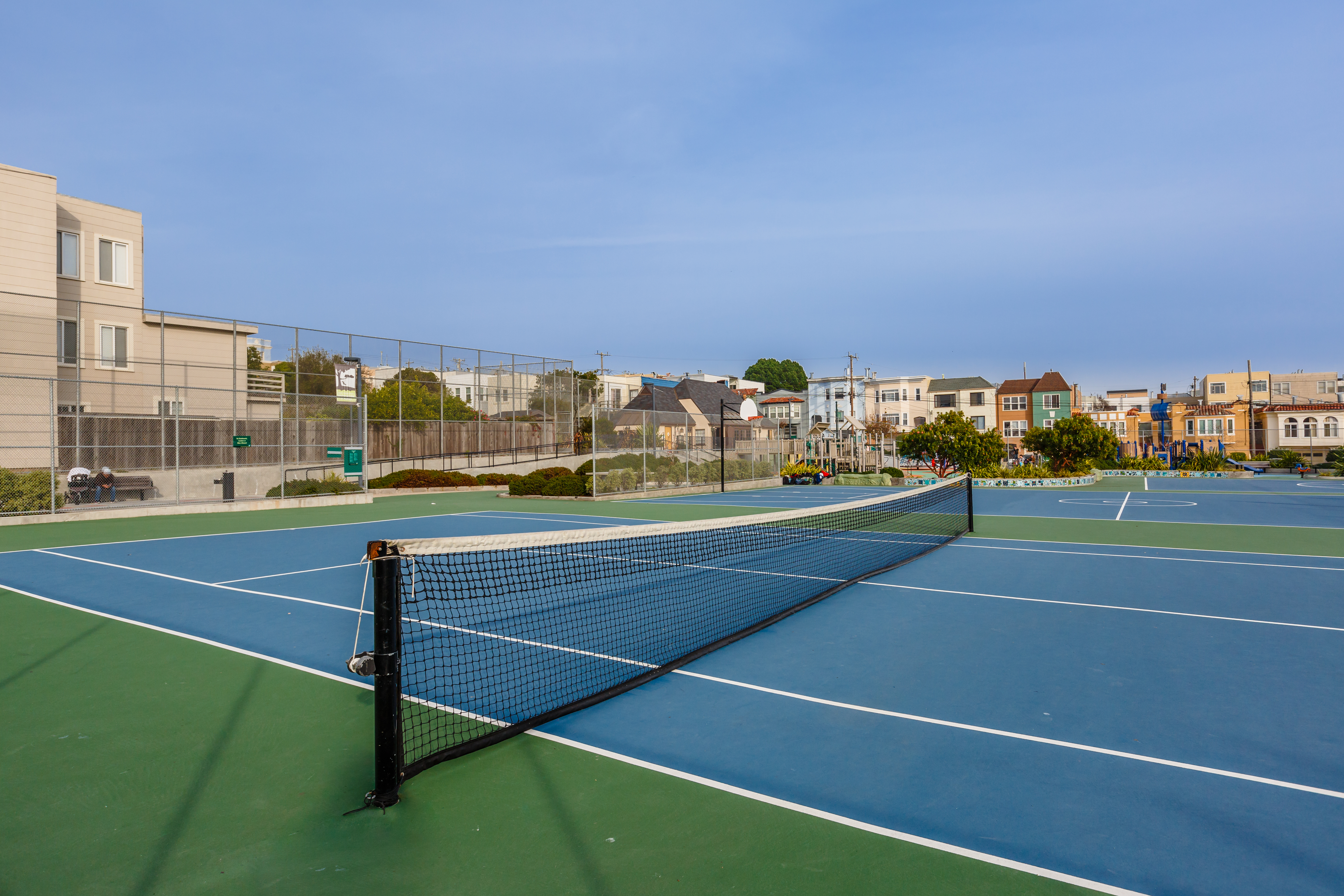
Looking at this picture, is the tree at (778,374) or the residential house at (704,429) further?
the tree at (778,374)

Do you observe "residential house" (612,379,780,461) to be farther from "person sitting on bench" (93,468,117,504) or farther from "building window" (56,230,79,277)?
"building window" (56,230,79,277)

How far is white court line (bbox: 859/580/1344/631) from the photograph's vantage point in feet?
23.9

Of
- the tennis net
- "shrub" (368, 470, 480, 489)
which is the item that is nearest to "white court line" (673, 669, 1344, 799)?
the tennis net

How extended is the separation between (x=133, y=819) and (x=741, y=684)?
3.78 m

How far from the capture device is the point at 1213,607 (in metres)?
8.09

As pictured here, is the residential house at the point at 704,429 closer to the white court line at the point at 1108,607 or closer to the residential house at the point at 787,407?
the white court line at the point at 1108,607

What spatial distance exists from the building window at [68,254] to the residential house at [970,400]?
69.9m

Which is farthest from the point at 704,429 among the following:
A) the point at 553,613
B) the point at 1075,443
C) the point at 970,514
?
the point at 553,613

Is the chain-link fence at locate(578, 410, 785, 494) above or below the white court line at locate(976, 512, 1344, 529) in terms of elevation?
above

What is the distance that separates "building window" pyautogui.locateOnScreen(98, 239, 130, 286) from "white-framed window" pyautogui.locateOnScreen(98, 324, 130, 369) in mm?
1939

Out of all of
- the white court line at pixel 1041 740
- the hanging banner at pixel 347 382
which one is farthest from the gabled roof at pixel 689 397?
the white court line at pixel 1041 740

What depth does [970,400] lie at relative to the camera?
77.6 m

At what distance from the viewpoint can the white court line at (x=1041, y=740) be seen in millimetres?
3916

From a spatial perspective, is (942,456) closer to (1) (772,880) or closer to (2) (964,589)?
(2) (964,589)
